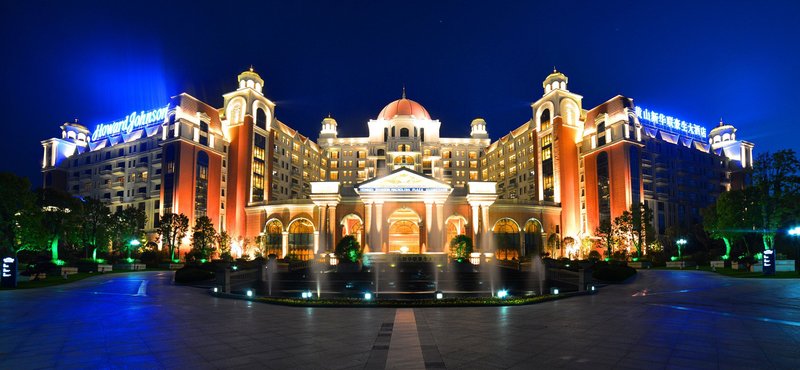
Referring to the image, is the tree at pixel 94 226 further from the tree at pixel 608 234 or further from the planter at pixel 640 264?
the tree at pixel 608 234

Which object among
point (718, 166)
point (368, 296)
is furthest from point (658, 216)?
point (368, 296)

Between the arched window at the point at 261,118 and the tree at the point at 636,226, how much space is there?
218ft

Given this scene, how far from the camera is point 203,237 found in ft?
223

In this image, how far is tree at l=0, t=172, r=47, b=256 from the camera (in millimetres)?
39250

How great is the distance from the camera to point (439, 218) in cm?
6694

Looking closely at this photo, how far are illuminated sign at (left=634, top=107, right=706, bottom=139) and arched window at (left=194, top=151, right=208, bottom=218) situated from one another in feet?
260

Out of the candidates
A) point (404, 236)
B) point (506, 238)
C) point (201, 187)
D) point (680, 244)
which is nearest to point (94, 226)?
point (201, 187)

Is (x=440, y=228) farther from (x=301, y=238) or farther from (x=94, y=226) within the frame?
(x=94, y=226)

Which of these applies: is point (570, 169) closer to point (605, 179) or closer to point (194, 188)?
point (605, 179)

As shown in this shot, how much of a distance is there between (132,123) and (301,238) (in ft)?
144

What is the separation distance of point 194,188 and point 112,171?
22.1 m

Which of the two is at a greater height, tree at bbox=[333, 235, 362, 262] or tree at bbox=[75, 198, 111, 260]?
tree at bbox=[75, 198, 111, 260]

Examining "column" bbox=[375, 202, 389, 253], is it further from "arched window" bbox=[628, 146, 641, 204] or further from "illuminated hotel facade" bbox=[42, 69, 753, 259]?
"arched window" bbox=[628, 146, 641, 204]

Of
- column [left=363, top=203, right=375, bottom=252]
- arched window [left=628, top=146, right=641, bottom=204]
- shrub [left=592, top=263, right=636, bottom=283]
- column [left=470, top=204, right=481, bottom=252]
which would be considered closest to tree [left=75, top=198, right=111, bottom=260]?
column [left=363, top=203, right=375, bottom=252]
